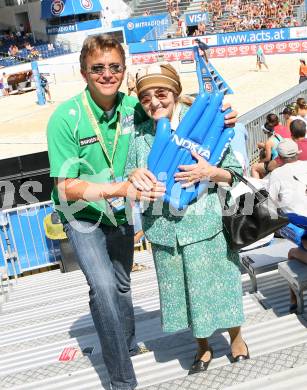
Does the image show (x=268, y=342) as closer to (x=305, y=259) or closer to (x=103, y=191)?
(x=305, y=259)

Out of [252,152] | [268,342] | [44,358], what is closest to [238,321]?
[268,342]

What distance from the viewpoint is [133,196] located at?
248 centimetres

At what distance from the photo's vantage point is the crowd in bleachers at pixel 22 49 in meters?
34.5

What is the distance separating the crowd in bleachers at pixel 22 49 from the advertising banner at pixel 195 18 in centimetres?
811

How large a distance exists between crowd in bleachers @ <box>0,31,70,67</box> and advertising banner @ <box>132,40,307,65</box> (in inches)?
275

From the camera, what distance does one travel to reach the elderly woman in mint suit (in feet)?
8.04

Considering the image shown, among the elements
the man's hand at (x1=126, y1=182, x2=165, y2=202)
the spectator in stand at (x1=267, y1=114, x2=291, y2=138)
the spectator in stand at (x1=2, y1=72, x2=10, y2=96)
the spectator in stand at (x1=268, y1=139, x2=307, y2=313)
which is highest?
the man's hand at (x1=126, y1=182, x2=165, y2=202)

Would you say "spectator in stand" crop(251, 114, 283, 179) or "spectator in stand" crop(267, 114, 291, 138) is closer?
"spectator in stand" crop(251, 114, 283, 179)

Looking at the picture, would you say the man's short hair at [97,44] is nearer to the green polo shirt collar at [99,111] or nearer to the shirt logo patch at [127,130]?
the green polo shirt collar at [99,111]

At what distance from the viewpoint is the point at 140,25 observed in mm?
36656

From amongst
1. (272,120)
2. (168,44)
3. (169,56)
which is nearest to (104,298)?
(272,120)

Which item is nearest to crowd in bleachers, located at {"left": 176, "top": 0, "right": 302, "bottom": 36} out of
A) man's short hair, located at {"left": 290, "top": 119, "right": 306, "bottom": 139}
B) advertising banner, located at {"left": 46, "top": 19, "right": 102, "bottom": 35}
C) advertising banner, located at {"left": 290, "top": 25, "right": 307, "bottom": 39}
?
advertising banner, located at {"left": 290, "top": 25, "right": 307, "bottom": 39}

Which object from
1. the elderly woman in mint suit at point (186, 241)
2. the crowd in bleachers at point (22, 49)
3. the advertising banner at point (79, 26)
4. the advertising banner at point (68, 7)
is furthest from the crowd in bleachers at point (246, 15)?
the elderly woman in mint suit at point (186, 241)

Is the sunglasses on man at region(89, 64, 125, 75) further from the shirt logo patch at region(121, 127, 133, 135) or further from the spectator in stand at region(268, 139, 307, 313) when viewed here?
the spectator in stand at region(268, 139, 307, 313)
